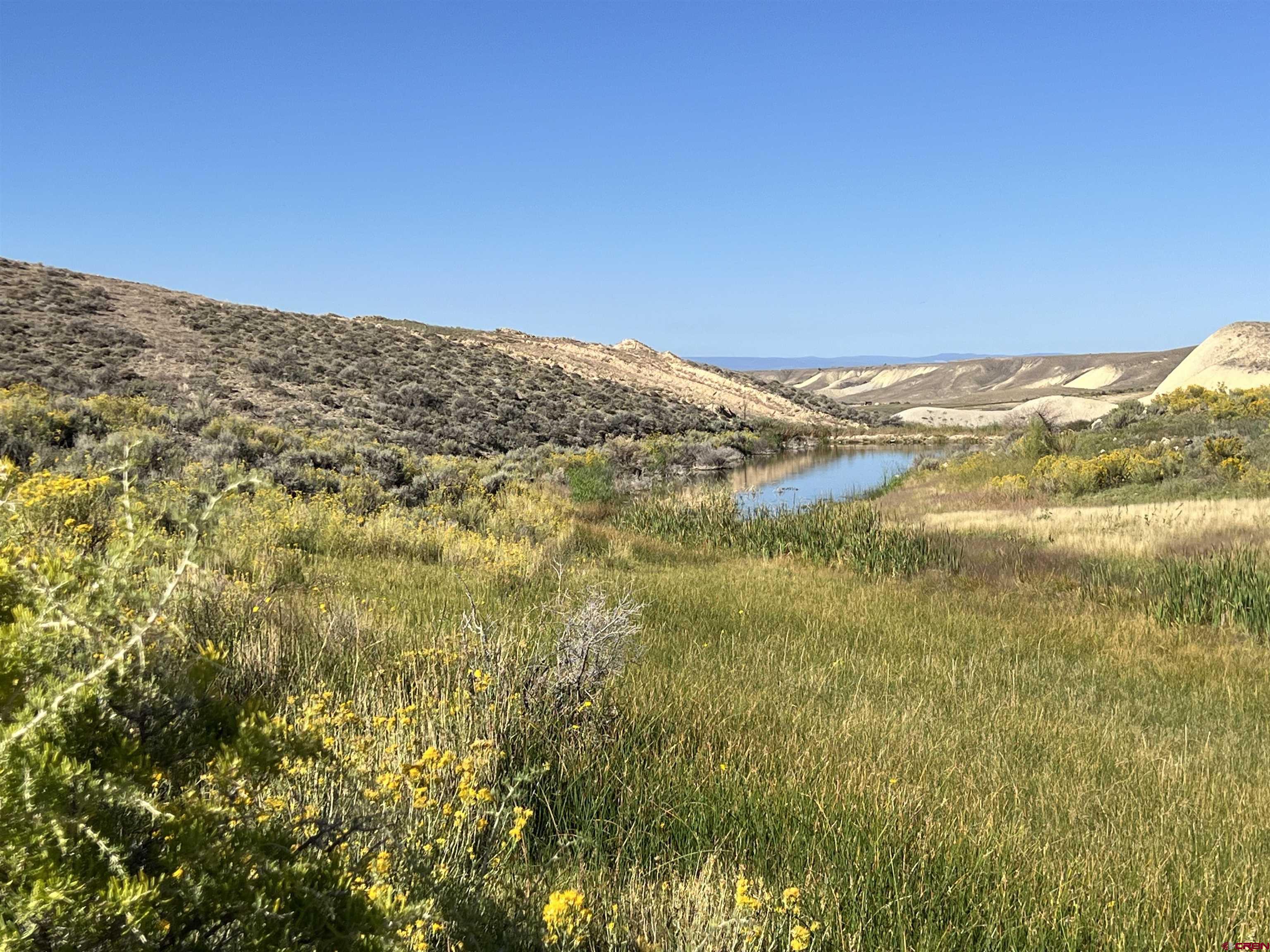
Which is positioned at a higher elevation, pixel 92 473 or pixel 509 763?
pixel 92 473

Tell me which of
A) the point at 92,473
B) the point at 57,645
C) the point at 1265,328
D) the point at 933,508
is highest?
the point at 1265,328

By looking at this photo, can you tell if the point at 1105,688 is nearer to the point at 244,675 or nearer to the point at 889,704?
the point at 889,704

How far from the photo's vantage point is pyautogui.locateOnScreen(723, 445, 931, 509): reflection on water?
24.1m

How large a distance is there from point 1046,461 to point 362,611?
21798 mm

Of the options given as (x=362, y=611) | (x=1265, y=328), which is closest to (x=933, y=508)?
(x=362, y=611)

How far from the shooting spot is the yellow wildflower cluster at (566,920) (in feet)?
7.02

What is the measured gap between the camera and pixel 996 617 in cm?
897

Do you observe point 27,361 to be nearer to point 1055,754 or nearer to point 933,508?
point 933,508

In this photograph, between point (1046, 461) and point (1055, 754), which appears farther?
point (1046, 461)

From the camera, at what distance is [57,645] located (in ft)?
5.25

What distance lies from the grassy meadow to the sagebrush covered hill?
1935 centimetres

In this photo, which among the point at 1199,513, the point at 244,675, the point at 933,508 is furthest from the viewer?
the point at 933,508

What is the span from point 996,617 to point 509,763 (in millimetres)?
7011

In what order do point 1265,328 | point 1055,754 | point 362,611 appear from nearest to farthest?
point 1055,754
point 362,611
point 1265,328
